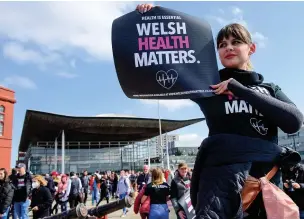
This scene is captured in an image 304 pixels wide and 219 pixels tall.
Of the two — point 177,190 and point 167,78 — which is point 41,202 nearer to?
point 177,190

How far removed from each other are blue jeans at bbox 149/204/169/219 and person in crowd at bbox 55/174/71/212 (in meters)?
8.52

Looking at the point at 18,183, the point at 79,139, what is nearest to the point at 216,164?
the point at 18,183

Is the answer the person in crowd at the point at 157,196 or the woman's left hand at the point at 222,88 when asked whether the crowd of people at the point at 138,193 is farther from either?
the woman's left hand at the point at 222,88

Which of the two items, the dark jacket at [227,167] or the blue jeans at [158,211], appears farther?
the blue jeans at [158,211]

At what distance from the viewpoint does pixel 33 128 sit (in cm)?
3500

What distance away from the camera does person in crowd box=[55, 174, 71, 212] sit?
14453 mm

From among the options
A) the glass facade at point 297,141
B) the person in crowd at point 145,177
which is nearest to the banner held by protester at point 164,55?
the person in crowd at point 145,177

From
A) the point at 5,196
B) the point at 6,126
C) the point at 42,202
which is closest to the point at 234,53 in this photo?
the point at 5,196

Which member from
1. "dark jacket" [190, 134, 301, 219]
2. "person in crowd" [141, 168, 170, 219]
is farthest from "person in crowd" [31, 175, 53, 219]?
"dark jacket" [190, 134, 301, 219]

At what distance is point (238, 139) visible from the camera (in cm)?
160

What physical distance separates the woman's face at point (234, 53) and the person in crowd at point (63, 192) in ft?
45.8

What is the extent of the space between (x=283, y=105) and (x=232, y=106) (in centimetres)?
25

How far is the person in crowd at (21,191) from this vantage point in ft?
32.7

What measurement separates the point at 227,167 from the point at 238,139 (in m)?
0.15
